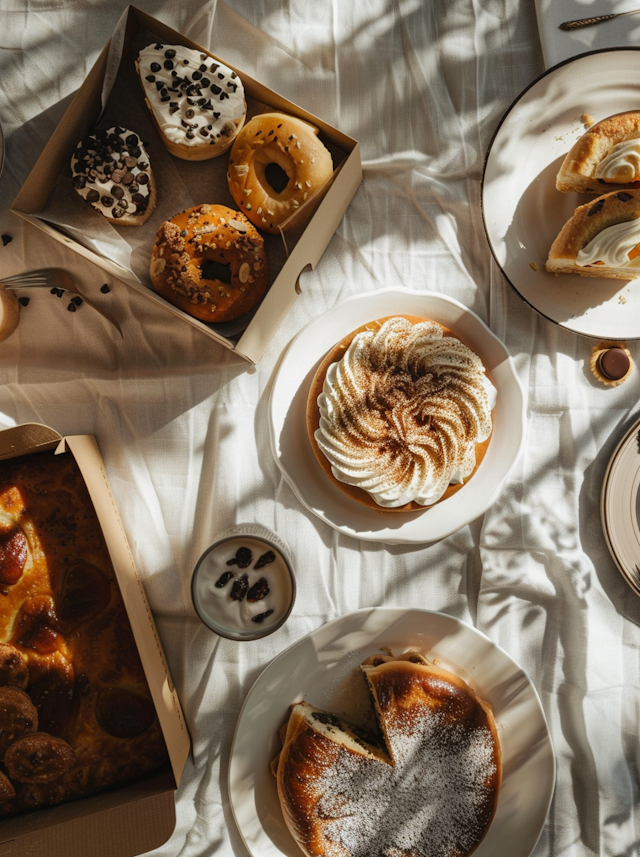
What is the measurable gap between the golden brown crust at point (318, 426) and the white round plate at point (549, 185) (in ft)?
1.10

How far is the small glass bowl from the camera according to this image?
5.85 feet

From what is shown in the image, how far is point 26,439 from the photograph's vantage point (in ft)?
5.49

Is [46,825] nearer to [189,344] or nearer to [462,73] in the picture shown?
[189,344]

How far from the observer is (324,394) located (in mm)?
1766

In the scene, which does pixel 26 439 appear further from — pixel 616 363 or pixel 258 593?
pixel 616 363

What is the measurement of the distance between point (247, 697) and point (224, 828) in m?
0.45

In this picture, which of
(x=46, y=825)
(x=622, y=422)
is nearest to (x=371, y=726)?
(x=46, y=825)

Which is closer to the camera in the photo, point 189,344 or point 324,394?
point 324,394

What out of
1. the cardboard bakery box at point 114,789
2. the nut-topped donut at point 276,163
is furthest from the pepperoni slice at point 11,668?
the nut-topped donut at point 276,163

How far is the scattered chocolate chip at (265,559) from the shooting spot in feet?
5.97

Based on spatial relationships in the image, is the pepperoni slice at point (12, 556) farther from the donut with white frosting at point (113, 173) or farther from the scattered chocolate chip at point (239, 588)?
the donut with white frosting at point (113, 173)

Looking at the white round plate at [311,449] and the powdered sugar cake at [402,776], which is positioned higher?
the white round plate at [311,449]

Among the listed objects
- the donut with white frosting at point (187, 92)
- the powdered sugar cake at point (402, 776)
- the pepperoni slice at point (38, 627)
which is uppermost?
the donut with white frosting at point (187, 92)

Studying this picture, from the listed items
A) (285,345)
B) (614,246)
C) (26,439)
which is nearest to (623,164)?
(614,246)
